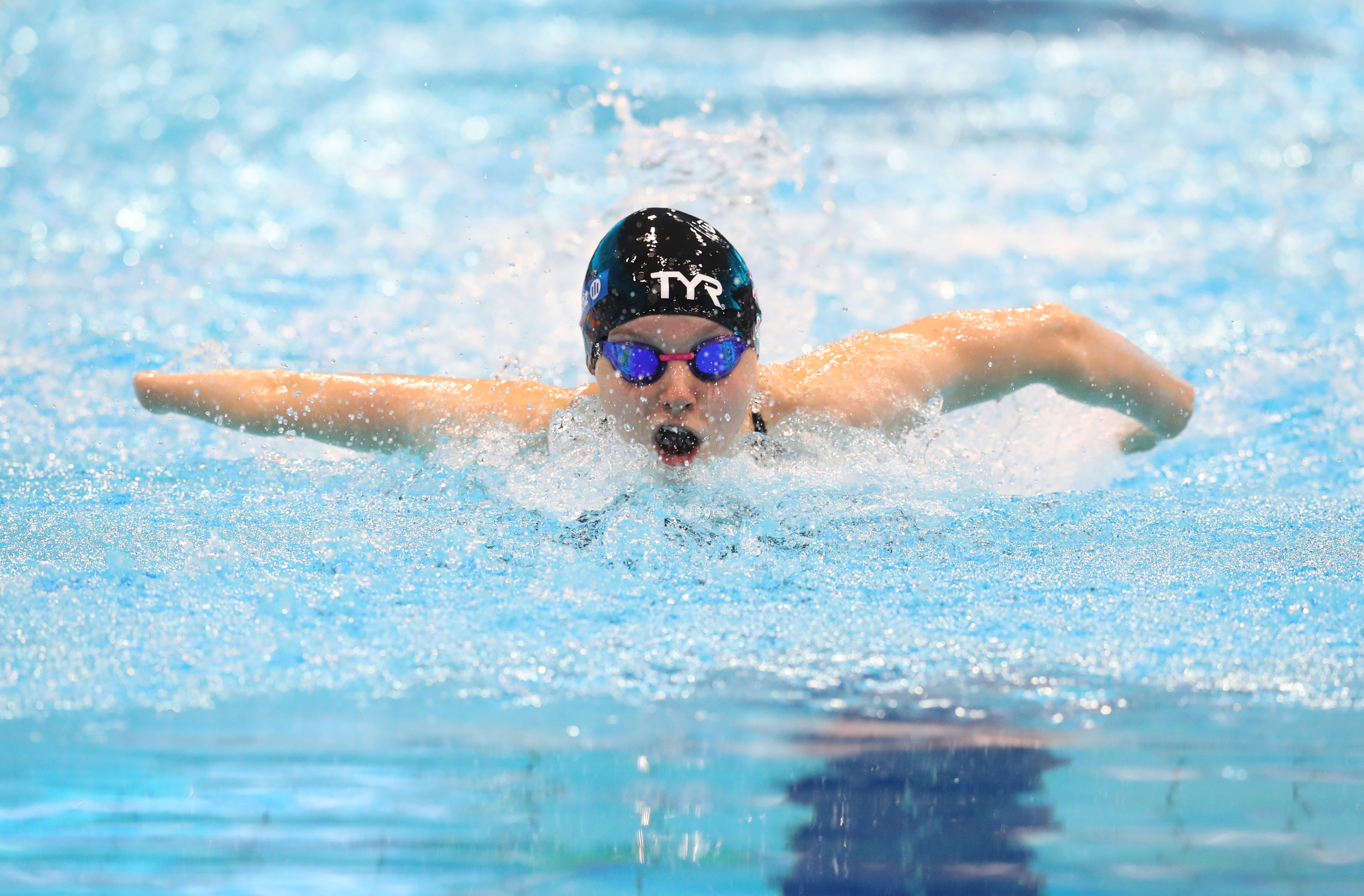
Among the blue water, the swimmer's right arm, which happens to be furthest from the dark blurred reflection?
the swimmer's right arm

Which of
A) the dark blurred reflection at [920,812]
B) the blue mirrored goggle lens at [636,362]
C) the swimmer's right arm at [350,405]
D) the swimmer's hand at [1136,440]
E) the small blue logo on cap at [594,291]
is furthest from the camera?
the swimmer's hand at [1136,440]

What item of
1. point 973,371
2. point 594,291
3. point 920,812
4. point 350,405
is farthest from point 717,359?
point 920,812

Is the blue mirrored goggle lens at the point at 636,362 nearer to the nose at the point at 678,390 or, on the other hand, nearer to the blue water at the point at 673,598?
the nose at the point at 678,390

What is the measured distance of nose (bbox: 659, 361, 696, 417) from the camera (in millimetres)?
2566

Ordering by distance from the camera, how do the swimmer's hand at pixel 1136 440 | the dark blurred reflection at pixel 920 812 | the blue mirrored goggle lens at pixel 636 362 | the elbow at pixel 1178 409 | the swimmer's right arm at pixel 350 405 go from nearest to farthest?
1. the dark blurred reflection at pixel 920 812
2. the blue mirrored goggle lens at pixel 636 362
3. the swimmer's right arm at pixel 350 405
4. the elbow at pixel 1178 409
5. the swimmer's hand at pixel 1136 440

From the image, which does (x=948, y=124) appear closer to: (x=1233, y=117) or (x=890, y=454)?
(x=1233, y=117)

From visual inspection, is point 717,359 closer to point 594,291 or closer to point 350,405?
point 594,291

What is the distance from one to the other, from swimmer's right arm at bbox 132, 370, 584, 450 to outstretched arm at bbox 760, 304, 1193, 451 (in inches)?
22.0

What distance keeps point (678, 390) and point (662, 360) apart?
0.22 ft

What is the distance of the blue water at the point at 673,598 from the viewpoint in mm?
1750

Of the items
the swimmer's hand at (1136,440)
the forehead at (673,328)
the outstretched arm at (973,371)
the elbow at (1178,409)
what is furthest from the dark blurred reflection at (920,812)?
the swimmer's hand at (1136,440)

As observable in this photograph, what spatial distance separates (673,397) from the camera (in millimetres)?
2564

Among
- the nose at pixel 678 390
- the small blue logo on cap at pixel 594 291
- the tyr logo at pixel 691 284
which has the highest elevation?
the small blue logo on cap at pixel 594 291

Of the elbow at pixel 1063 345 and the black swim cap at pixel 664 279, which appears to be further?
the elbow at pixel 1063 345
